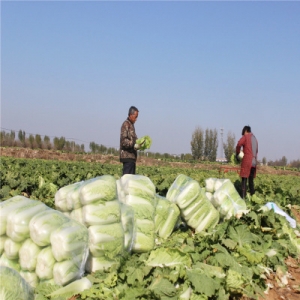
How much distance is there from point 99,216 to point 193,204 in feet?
6.78

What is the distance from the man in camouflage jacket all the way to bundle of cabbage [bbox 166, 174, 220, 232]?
7.32ft

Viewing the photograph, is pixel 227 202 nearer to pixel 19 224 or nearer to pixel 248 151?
pixel 19 224

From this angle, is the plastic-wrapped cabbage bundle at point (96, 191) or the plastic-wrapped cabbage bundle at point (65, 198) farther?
the plastic-wrapped cabbage bundle at point (65, 198)

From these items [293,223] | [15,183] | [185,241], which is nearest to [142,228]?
[185,241]

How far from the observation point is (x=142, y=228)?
5.05 metres

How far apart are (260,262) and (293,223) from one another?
256cm

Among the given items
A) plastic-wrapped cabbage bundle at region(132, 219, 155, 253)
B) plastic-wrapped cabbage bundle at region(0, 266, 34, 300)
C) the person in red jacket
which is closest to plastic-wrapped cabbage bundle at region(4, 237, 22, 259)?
plastic-wrapped cabbage bundle at region(0, 266, 34, 300)

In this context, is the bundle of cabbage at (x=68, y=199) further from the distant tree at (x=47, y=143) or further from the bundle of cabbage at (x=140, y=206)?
the distant tree at (x=47, y=143)

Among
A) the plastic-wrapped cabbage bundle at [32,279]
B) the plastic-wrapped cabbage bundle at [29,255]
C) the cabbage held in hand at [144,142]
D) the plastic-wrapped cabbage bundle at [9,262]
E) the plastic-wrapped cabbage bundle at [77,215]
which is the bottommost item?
the plastic-wrapped cabbage bundle at [32,279]

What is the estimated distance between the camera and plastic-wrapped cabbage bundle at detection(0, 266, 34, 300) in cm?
312

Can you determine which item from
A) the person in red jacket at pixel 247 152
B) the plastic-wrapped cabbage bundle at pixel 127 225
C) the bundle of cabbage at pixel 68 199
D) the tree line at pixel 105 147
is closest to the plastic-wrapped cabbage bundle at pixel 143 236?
the plastic-wrapped cabbage bundle at pixel 127 225

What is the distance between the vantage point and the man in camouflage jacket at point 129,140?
8.31 m

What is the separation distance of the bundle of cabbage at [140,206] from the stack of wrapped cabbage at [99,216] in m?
0.32

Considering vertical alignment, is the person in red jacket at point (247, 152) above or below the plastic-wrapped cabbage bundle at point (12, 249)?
above
